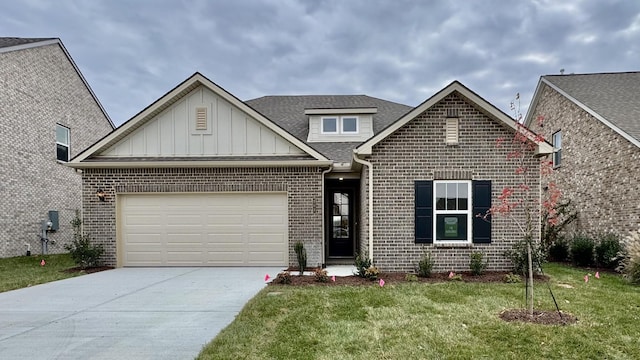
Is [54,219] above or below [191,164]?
below

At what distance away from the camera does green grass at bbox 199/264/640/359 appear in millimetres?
4133

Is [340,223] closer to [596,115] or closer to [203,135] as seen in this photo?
[203,135]

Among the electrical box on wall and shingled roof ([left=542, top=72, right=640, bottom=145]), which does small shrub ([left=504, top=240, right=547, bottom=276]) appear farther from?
the electrical box on wall

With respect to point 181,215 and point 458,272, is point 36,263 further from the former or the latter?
point 458,272

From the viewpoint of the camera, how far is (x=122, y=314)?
Result: 580 centimetres

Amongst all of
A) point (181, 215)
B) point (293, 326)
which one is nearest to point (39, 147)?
point (181, 215)

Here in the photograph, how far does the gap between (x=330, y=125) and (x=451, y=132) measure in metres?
4.96

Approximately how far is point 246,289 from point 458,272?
492 cm

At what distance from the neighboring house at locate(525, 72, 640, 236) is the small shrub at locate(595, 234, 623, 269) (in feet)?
1.61

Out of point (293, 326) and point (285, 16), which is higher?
point (285, 16)

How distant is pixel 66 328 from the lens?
516cm

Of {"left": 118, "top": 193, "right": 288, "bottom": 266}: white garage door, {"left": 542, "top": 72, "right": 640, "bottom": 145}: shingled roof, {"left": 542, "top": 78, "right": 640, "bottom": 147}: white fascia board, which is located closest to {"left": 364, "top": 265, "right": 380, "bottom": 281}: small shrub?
{"left": 118, "top": 193, "right": 288, "bottom": 266}: white garage door

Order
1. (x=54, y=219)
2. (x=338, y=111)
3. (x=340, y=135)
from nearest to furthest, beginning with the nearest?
(x=338, y=111) → (x=340, y=135) → (x=54, y=219)

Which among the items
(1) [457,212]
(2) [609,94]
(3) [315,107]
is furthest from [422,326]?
(2) [609,94]
